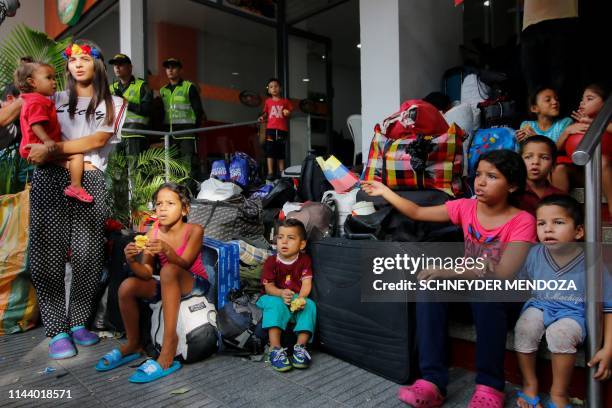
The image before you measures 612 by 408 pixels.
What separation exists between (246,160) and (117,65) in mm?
1805

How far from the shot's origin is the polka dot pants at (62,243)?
2582 mm

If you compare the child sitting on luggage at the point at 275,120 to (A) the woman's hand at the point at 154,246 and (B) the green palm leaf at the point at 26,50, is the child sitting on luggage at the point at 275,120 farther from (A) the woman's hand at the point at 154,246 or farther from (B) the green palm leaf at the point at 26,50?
(A) the woman's hand at the point at 154,246

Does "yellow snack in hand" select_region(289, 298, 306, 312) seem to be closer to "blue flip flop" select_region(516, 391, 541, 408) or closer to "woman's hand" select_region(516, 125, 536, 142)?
"blue flip flop" select_region(516, 391, 541, 408)

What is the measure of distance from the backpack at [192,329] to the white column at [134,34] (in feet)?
14.0

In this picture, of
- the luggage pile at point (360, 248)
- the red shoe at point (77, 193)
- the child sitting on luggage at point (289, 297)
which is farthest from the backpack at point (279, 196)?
the red shoe at point (77, 193)

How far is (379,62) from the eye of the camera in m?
4.22

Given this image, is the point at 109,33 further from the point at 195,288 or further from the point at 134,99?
the point at 195,288

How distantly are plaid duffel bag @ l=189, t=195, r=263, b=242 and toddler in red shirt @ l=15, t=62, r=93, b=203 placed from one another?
1.01 m

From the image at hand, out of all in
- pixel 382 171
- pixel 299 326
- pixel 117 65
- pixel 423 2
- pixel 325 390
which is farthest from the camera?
pixel 117 65

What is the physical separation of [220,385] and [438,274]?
117 centimetres

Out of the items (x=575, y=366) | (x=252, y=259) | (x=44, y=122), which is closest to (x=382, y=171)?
(x=252, y=259)

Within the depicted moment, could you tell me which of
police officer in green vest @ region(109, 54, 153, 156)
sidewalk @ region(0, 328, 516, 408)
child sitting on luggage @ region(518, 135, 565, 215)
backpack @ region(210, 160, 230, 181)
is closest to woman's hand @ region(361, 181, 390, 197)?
child sitting on luggage @ region(518, 135, 565, 215)

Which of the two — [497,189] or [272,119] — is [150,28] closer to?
[272,119]

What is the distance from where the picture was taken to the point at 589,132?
1619 millimetres
